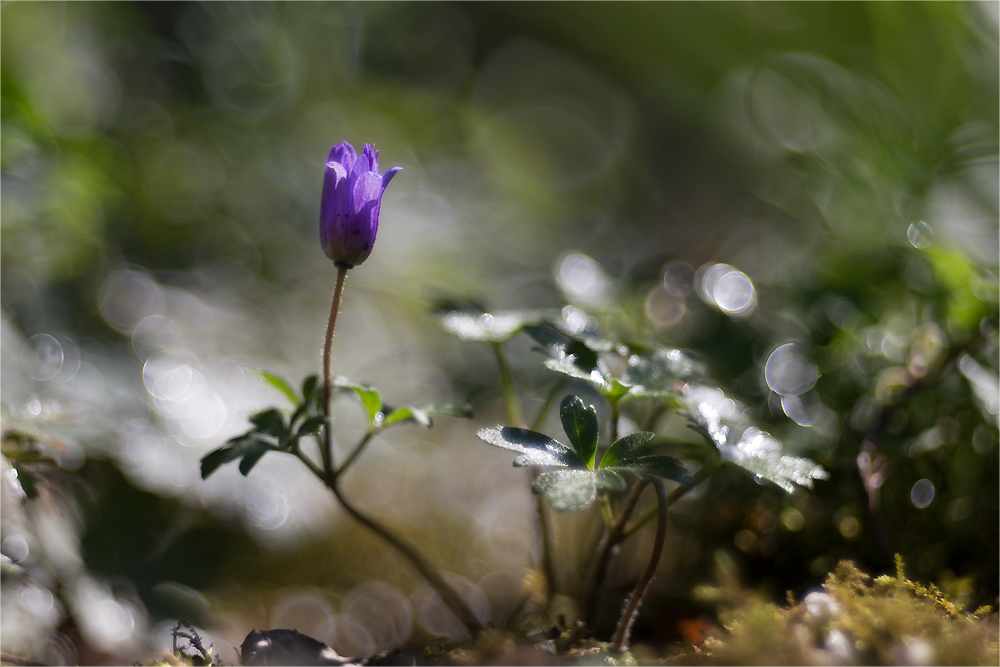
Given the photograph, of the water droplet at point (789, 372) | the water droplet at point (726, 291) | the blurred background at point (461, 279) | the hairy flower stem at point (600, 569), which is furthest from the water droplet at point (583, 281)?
the hairy flower stem at point (600, 569)

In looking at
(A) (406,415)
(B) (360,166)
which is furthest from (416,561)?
(B) (360,166)

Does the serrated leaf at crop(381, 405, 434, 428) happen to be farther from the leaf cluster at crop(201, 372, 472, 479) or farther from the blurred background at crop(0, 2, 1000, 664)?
the blurred background at crop(0, 2, 1000, 664)

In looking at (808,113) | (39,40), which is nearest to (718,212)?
(808,113)

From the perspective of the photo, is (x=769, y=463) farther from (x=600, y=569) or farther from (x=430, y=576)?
(x=430, y=576)

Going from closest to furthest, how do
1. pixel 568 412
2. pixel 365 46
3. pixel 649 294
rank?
pixel 568 412 → pixel 649 294 → pixel 365 46

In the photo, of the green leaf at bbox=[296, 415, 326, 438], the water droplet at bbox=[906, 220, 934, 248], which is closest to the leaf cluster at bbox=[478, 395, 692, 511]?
the green leaf at bbox=[296, 415, 326, 438]

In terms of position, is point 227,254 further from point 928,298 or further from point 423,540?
point 928,298
